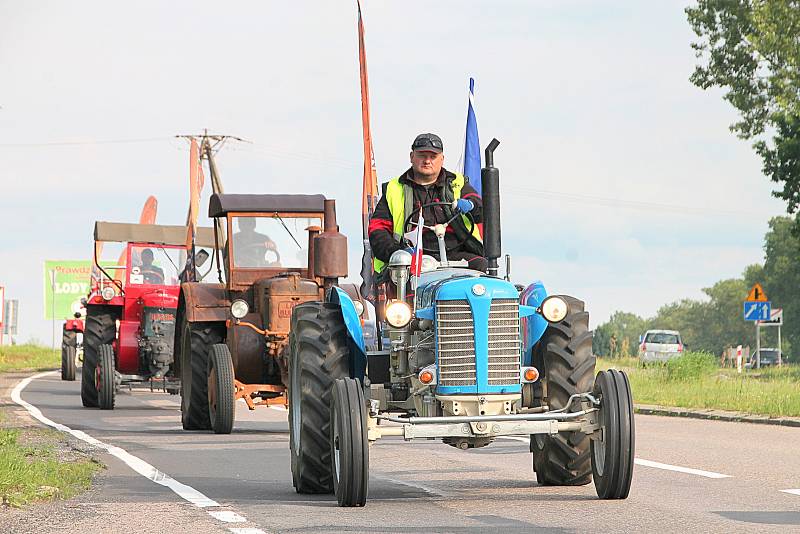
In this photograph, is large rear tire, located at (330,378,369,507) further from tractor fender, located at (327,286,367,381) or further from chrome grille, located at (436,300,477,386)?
tractor fender, located at (327,286,367,381)

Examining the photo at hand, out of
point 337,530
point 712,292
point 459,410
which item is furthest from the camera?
point 712,292

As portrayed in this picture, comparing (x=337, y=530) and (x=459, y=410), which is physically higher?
(x=459, y=410)

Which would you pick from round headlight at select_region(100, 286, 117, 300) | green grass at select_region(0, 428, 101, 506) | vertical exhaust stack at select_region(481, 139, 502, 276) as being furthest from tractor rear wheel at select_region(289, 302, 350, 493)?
round headlight at select_region(100, 286, 117, 300)

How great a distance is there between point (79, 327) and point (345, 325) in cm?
2613

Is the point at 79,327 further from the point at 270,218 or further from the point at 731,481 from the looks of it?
the point at 731,481

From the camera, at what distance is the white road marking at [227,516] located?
975 centimetres

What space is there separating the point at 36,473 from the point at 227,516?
308cm

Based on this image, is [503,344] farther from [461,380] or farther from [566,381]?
[566,381]

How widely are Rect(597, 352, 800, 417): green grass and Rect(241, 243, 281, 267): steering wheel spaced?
7.06 meters

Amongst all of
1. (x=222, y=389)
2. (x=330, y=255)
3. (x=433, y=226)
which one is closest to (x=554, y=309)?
(x=433, y=226)

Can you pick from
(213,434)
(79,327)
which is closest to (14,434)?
(213,434)

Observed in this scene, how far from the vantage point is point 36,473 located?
12523 mm

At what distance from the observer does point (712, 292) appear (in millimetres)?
174875

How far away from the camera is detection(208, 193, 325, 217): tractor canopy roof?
21.2 meters
